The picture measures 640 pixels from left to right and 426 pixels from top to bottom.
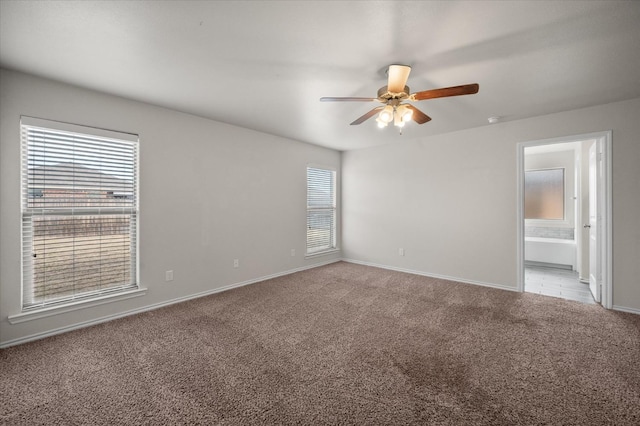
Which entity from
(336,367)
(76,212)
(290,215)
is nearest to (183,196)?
(76,212)

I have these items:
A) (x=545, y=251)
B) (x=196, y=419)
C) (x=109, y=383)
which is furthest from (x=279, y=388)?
(x=545, y=251)

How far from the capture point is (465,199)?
4.52 m

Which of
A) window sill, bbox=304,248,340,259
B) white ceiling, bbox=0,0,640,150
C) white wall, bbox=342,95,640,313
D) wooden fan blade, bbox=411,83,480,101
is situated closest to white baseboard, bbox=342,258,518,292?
white wall, bbox=342,95,640,313

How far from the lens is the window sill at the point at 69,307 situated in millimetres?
2501

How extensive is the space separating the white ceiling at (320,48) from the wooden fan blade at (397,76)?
13cm

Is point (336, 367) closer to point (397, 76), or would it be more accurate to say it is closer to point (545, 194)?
point (397, 76)

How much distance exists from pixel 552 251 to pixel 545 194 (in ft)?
4.54

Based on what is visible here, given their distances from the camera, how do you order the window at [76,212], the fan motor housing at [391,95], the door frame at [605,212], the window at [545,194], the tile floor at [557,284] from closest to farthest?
1. the fan motor housing at [391,95]
2. the window at [76,212]
3. the door frame at [605,212]
4. the tile floor at [557,284]
5. the window at [545,194]

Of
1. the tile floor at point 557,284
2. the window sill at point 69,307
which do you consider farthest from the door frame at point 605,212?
the window sill at point 69,307

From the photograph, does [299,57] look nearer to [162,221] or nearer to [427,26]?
[427,26]

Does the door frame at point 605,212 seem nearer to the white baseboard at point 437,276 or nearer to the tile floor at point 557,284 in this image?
the tile floor at point 557,284

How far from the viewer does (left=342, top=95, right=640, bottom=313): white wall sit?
10.8 feet

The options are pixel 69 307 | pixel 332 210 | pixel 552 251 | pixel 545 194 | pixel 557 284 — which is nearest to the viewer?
pixel 69 307

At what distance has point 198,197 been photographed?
3760 millimetres
